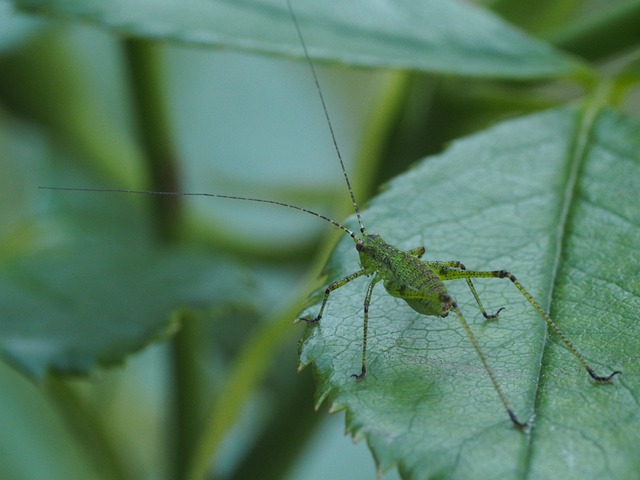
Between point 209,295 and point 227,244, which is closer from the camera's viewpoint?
point 209,295

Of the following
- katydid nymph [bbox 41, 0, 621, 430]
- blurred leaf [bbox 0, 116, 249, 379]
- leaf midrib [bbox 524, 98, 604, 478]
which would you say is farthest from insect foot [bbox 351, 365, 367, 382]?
blurred leaf [bbox 0, 116, 249, 379]

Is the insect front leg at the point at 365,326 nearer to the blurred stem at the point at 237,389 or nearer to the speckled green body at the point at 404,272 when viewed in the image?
the speckled green body at the point at 404,272

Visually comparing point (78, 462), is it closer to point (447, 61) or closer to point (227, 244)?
point (227, 244)

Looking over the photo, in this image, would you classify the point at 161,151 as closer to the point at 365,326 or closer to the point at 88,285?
the point at 88,285

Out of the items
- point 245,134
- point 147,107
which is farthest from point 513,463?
point 245,134

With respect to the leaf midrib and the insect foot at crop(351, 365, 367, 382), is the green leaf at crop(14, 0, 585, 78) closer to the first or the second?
the leaf midrib

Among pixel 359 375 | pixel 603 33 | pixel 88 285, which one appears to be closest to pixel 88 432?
pixel 88 285

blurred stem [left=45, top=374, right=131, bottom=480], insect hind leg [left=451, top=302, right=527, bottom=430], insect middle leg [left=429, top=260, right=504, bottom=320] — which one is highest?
A: insect middle leg [left=429, top=260, right=504, bottom=320]

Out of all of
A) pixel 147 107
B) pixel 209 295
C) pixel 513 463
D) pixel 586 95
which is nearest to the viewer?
pixel 513 463
